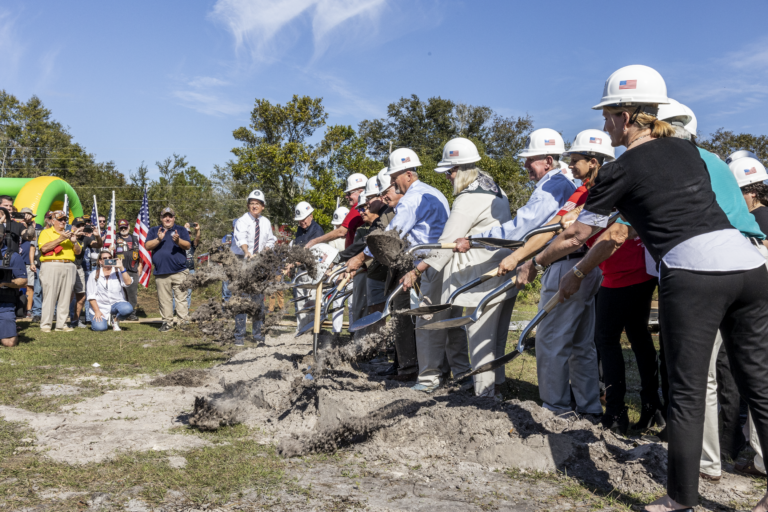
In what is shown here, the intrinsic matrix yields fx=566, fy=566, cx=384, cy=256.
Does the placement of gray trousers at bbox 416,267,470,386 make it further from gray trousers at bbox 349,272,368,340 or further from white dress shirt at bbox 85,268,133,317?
white dress shirt at bbox 85,268,133,317

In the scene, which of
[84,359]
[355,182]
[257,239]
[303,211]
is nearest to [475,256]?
[355,182]

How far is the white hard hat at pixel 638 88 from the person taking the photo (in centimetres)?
272

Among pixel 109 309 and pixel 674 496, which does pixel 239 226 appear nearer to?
pixel 109 309

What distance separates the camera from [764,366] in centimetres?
255

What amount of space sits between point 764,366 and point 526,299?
15.7 meters

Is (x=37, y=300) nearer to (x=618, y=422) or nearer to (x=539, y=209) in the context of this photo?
(x=539, y=209)

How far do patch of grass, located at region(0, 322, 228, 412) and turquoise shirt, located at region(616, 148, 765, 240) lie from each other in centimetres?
472

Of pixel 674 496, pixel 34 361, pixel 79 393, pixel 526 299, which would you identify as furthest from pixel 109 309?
pixel 526 299

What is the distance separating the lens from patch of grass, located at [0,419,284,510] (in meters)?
2.95

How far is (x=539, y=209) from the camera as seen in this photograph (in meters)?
4.39

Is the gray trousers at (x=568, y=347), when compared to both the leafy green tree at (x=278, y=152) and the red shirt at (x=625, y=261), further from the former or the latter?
the leafy green tree at (x=278, y=152)

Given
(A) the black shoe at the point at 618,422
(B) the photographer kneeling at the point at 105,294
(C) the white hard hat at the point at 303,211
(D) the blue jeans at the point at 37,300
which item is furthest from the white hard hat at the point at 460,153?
(D) the blue jeans at the point at 37,300

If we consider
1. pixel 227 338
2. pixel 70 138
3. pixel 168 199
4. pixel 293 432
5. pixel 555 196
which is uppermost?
pixel 70 138

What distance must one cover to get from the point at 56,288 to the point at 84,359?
3.32 m
